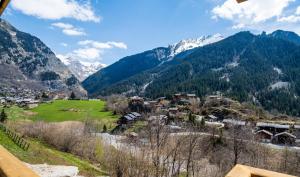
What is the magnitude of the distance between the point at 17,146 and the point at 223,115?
238ft

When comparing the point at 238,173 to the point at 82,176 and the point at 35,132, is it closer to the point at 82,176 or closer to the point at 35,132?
the point at 82,176

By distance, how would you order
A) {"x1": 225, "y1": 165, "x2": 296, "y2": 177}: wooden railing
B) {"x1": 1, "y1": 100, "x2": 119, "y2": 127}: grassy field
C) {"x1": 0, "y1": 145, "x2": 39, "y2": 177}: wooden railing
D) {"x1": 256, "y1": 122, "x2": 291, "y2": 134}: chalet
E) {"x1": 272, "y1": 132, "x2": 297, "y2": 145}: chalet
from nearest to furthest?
{"x1": 0, "y1": 145, "x2": 39, "y2": 177}: wooden railing → {"x1": 225, "y1": 165, "x2": 296, "y2": 177}: wooden railing → {"x1": 272, "y1": 132, "x2": 297, "y2": 145}: chalet → {"x1": 256, "y1": 122, "x2": 291, "y2": 134}: chalet → {"x1": 1, "y1": 100, "x2": 119, "y2": 127}: grassy field

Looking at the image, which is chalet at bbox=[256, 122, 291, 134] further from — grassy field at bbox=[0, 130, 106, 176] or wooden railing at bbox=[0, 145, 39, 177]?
wooden railing at bbox=[0, 145, 39, 177]

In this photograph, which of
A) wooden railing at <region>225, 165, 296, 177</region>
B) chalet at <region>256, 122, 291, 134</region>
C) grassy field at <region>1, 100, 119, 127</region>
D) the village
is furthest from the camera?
grassy field at <region>1, 100, 119, 127</region>

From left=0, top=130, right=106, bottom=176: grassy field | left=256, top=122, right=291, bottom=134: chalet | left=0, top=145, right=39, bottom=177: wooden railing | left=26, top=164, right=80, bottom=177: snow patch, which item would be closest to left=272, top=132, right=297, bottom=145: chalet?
left=256, top=122, right=291, bottom=134: chalet

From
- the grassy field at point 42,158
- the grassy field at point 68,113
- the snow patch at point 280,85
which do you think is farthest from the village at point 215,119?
the snow patch at point 280,85

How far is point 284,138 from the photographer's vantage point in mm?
67875

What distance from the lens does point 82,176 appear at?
112 ft

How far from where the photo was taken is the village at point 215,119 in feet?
218

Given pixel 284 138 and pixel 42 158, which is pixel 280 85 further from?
pixel 42 158

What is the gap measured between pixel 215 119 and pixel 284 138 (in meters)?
27.3

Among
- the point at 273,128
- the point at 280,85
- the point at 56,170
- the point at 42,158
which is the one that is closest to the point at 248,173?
the point at 56,170

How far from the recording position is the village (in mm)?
66562

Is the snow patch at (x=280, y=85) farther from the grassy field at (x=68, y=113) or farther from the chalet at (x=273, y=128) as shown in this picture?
the grassy field at (x=68, y=113)
